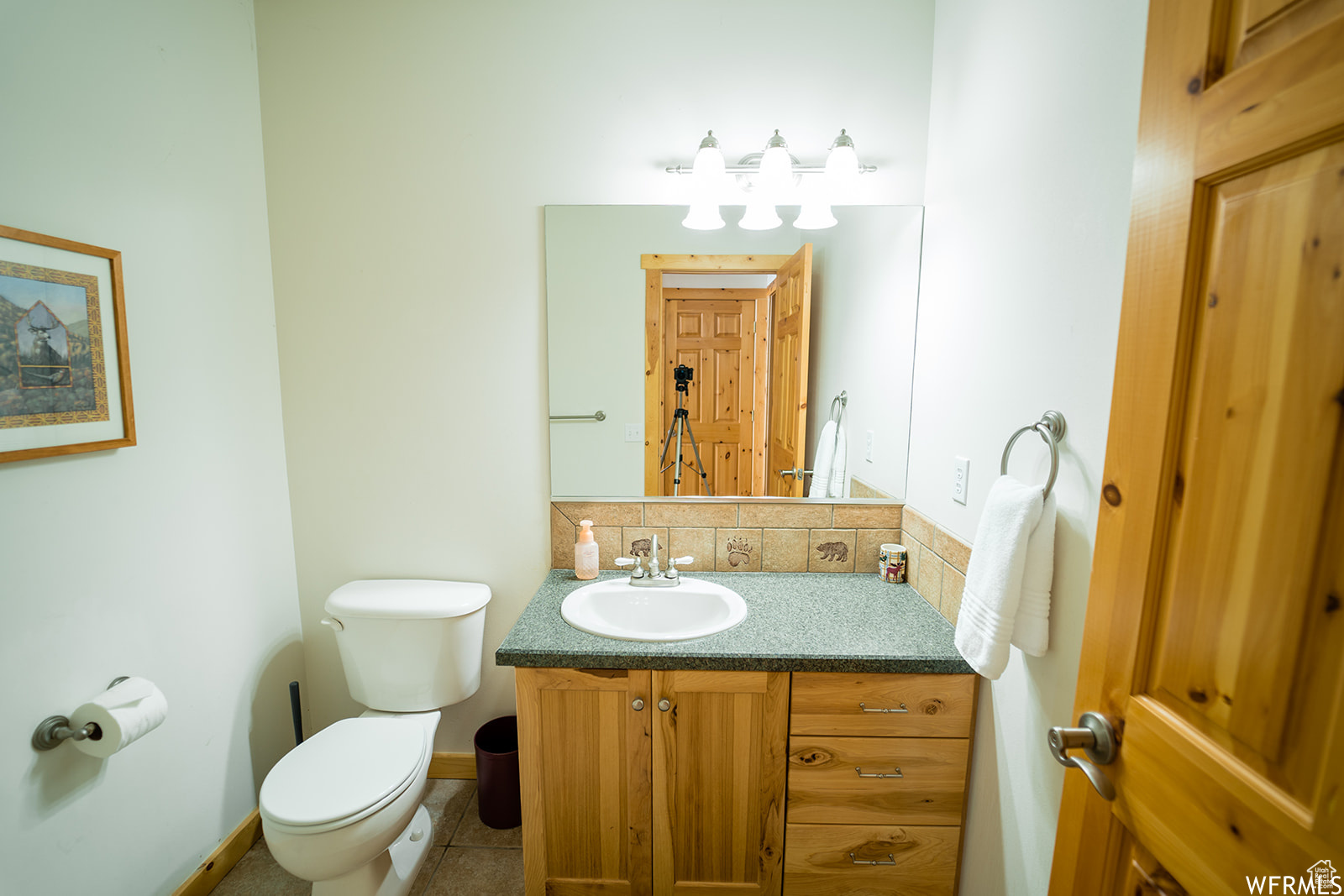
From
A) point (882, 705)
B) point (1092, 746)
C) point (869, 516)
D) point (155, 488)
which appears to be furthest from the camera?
point (869, 516)

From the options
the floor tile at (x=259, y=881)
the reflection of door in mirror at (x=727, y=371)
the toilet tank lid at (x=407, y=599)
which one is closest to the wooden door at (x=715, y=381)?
the reflection of door in mirror at (x=727, y=371)

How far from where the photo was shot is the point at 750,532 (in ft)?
5.52

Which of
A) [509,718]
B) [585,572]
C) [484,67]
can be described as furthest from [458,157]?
[509,718]

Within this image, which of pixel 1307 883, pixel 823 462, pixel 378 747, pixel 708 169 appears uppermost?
pixel 708 169

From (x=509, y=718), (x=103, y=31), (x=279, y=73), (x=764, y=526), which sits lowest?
(x=509, y=718)

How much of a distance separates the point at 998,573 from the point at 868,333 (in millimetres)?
853

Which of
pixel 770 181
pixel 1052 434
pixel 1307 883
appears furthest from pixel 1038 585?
pixel 770 181

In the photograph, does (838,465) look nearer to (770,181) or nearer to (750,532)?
(750,532)

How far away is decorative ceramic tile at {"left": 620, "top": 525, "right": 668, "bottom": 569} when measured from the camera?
66.4 inches

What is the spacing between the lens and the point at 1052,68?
99cm

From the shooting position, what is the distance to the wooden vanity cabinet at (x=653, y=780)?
48.4 inches

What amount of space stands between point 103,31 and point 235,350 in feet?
2.42

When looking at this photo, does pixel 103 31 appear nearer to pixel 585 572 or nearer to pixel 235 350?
pixel 235 350

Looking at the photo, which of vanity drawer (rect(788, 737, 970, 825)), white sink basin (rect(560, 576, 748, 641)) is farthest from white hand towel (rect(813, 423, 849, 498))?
vanity drawer (rect(788, 737, 970, 825))
